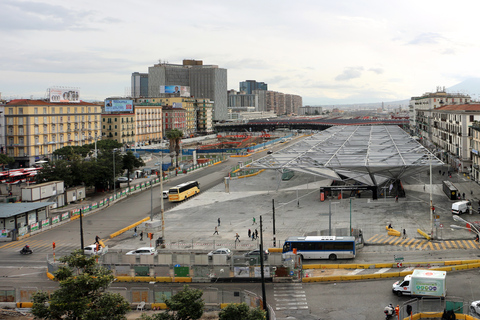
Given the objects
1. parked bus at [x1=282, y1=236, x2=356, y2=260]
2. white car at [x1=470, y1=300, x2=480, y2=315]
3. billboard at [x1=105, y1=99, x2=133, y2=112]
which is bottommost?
white car at [x1=470, y1=300, x2=480, y2=315]

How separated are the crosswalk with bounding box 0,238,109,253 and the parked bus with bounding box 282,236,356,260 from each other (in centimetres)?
1914

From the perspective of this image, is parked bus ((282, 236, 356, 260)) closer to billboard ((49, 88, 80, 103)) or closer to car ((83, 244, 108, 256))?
car ((83, 244, 108, 256))

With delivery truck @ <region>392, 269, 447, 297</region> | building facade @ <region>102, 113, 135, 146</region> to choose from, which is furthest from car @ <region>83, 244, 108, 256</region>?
building facade @ <region>102, 113, 135, 146</region>

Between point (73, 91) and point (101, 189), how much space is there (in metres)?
51.0

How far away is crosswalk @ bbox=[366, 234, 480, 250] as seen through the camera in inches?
1491

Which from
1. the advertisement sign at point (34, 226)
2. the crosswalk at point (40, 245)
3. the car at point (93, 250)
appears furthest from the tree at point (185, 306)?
the advertisement sign at point (34, 226)

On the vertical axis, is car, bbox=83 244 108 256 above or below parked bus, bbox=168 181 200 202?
below

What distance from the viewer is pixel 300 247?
119 ft

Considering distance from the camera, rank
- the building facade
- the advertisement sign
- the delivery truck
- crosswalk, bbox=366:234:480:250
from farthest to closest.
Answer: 1. the building facade
2. the advertisement sign
3. crosswalk, bbox=366:234:480:250
4. the delivery truck

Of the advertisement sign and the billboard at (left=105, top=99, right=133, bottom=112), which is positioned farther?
the billboard at (left=105, top=99, right=133, bottom=112)

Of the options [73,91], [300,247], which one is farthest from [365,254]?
[73,91]

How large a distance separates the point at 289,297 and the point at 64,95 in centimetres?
9701

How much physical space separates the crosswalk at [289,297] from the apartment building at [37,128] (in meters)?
80.3

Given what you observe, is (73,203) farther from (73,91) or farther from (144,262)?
(73,91)
